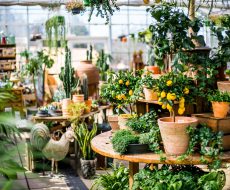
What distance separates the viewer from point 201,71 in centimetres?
299

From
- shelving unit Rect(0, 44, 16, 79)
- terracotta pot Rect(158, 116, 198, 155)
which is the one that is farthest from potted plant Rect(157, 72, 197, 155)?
shelving unit Rect(0, 44, 16, 79)

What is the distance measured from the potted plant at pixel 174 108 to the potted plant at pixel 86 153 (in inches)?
84.0

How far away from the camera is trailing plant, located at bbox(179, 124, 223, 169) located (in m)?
2.73

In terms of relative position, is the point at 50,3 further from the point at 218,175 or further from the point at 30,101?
the point at 218,175

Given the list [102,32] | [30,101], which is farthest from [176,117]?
[102,32]

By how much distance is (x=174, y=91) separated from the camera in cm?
287

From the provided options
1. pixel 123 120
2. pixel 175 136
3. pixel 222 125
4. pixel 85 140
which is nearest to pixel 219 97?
pixel 222 125

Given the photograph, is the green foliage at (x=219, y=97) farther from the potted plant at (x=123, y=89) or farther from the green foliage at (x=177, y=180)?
the potted plant at (x=123, y=89)

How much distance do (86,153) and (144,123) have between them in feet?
6.63

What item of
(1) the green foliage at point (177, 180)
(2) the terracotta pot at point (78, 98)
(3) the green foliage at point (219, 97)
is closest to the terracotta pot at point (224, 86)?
(3) the green foliage at point (219, 97)

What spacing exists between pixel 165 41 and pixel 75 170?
2.77m

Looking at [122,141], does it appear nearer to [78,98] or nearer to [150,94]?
[150,94]

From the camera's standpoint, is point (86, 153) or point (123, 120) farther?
point (86, 153)

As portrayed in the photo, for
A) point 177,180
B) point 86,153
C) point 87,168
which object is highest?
point 177,180
